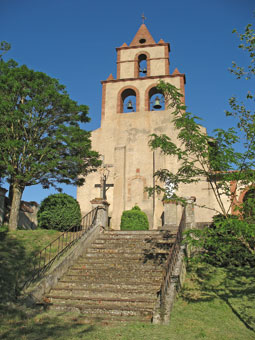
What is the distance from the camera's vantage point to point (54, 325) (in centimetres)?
694

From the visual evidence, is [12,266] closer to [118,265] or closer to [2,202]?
[118,265]

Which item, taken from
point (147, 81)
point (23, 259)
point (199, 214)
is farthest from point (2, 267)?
point (147, 81)

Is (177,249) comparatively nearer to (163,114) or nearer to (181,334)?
(181,334)

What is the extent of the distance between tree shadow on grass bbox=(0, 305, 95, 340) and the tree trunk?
643 centimetres

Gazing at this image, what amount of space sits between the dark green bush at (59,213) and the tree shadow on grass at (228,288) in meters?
6.11

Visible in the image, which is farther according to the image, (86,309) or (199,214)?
(199,214)

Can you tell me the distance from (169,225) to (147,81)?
11.2 m

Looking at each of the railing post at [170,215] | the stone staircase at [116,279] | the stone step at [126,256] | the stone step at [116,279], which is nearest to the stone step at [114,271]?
the stone staircase at [116,279]

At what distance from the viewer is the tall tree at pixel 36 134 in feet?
45.2

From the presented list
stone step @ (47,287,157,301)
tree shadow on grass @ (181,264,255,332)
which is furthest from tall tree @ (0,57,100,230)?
tree shadow on grass @ (181,264,255,332)

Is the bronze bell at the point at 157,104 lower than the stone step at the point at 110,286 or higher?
higher

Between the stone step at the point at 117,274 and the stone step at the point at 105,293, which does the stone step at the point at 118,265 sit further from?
the stone step at the point at 105,293

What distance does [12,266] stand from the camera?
380 inches

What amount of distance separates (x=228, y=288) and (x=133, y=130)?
13.1 meters
